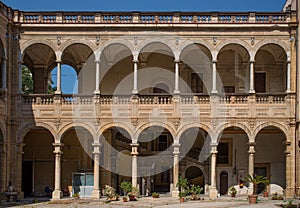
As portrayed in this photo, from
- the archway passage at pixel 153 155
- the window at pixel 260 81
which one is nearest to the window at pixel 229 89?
the window at pixel 260 81

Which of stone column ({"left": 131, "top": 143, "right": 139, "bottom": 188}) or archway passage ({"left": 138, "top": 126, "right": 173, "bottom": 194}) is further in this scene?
archway passage ({"left": 138, "top": 126, "right": 173, "bottom": 194})

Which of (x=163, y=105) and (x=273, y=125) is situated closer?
(x=273, y=125)

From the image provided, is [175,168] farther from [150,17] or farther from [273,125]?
[150,17]

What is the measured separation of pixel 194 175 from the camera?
128ft

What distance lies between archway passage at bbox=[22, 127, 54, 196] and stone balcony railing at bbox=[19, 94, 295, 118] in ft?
13.4

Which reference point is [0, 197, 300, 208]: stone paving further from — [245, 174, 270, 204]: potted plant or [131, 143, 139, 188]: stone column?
[131, 143, 139, 188]: stone column

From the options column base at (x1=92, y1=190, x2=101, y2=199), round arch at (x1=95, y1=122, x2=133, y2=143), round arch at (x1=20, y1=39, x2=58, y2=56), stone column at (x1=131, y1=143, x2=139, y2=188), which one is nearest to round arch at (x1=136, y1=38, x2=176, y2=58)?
round arch at (x1=95, y1=122, x2=133, y2=143)

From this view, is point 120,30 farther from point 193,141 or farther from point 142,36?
point 193,141

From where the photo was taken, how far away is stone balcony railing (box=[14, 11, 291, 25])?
3131cm

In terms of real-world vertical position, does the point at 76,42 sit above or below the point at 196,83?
above

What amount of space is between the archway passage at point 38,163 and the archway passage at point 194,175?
8975 mm

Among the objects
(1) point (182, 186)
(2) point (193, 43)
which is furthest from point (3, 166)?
(2) point (193, 43)

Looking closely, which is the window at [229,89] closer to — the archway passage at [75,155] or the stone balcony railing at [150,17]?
the stone balcony railing at [150,17]

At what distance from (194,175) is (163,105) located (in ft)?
30.8
